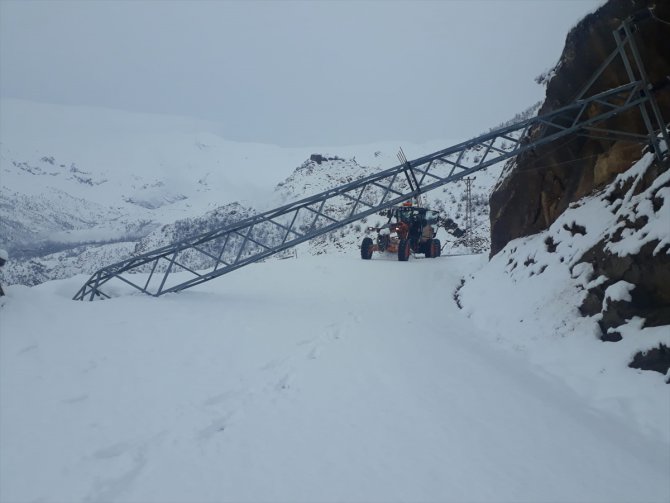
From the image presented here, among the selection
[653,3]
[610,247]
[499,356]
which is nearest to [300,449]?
[499,356]

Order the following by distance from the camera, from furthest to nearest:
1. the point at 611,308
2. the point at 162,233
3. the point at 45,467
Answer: the point at 162,233 < the point at 611,308 < the point at 45,467

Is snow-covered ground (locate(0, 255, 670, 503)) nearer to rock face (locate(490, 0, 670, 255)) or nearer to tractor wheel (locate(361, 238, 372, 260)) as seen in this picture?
rock face (locate(490, 0, 670, 255))

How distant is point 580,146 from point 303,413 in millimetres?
9443

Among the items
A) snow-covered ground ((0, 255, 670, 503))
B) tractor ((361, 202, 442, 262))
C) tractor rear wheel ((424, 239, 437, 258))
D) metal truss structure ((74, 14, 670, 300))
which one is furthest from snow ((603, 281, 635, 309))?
tractor rear wheel ((424, 239, 437, 258))

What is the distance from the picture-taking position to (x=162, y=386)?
173 inches

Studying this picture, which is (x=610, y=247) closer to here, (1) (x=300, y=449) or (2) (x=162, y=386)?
(1) (x=300, y=449)

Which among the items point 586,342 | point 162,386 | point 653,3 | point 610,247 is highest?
point 653,3

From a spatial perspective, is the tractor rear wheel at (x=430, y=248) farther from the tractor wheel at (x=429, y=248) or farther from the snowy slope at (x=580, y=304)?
the snowy slope at (x=580, y=304)

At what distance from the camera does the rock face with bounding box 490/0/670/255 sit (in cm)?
732

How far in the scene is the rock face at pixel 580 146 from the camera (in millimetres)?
7324

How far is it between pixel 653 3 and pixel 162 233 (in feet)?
295

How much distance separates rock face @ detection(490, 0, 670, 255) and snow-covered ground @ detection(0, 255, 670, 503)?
340cm

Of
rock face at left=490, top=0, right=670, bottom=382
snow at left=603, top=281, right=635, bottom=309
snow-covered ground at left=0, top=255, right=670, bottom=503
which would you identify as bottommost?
snow-covered ground at left=0, top=255, right=670, bottom=503

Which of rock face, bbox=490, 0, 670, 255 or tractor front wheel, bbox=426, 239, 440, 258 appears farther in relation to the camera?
tractor front wheel, bbox=426, 239, 440, 258
